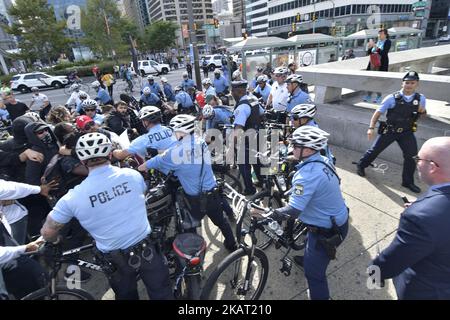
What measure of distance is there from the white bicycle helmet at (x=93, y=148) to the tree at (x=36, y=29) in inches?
1553

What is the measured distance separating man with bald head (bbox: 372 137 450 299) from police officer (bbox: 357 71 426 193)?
311 centimetres

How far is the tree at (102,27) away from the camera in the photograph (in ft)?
121

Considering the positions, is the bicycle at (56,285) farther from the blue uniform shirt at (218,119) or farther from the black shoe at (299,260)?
the blue uniform shirt at (218,119)

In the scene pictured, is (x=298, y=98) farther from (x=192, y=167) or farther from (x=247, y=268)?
(x=247, y=268)

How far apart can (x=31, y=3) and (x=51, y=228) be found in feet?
134

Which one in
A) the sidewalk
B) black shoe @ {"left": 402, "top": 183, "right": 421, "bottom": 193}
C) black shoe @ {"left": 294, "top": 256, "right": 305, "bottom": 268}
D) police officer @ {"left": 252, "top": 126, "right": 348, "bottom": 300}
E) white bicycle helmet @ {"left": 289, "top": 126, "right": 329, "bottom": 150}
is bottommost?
the sidewalk

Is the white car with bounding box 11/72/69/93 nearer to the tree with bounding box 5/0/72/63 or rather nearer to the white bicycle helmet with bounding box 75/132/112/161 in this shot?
the tree with bounding box 5/0/72/63

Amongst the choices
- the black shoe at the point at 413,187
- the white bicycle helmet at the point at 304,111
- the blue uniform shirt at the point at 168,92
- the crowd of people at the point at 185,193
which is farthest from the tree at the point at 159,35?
the black shoe at the point at 413,187

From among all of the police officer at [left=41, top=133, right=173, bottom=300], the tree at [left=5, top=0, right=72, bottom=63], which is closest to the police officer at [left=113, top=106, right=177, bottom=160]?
the police officer at [left=41, top=133, right=173, bottom=300]

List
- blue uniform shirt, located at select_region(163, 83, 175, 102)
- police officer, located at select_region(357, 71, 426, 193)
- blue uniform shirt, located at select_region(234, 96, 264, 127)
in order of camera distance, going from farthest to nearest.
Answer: blue uniform shirt, located at select_region(163, 83, 175, 102) < blue uniform shirt, located at select_region(234, 96, 264, 127) < police officer, located at select_region(357, 71, 426, 193)

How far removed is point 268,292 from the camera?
10.5 feet

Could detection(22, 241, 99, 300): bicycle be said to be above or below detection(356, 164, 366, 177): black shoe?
above

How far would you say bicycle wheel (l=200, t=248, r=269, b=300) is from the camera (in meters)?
2.82

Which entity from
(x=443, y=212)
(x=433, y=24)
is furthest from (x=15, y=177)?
(x=433, y=24)
